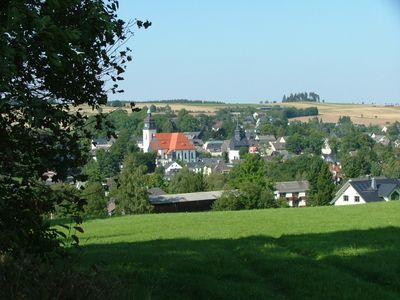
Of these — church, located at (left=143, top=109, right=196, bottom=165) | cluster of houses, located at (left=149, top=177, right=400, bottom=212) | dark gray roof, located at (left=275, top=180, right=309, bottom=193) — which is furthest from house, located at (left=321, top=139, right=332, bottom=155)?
cluster of houses, located at (left=149, top=177, right=400, bottom=212)

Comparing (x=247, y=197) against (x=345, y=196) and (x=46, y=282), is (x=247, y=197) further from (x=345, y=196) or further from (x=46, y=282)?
(x=46, y=282)

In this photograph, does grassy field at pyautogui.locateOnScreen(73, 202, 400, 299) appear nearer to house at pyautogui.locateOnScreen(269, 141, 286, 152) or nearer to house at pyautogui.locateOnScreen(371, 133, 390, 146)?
house at pyautogui.locateOnScreen(371, 133, 390, 146)

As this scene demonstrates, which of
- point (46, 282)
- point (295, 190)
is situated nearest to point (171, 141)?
point (295, 190)

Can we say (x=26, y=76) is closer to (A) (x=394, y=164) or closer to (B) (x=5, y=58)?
(B) (x=5, y=58)

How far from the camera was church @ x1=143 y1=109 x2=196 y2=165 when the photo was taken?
593ft

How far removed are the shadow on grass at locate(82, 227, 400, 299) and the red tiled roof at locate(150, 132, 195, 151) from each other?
168229mm

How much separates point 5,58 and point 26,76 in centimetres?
148

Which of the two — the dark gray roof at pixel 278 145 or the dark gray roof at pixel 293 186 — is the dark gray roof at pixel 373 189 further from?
the dark gray roof at pixel 278 145

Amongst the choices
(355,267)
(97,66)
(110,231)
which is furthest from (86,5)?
(110,231)

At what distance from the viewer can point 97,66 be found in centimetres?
797

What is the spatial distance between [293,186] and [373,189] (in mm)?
31170

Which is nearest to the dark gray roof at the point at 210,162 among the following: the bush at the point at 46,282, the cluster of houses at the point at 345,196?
the cluster of houses at the point at 345,196

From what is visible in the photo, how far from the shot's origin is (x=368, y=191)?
242 ft

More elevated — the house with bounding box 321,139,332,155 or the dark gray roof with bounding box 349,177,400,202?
the dark gray roof with bounding box 349,177,400,202
